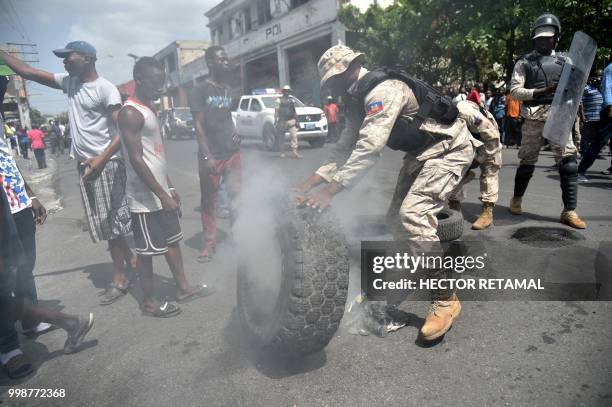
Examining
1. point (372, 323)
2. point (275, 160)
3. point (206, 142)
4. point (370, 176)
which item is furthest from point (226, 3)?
point (372, 323)

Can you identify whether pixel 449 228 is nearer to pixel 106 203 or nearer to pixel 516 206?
pixel 516 206

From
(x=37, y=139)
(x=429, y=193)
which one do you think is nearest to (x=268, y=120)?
(x=37, y=139)

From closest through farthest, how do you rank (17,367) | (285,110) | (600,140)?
(17,367) → (600,140) → (285,110)

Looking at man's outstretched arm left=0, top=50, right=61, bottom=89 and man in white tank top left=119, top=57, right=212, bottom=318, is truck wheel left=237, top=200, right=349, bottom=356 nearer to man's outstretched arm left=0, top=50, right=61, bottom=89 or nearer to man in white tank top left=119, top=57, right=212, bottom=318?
man in white tank top left=119, top=57, right=212, bottom=318

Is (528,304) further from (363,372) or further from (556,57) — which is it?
(556,57)

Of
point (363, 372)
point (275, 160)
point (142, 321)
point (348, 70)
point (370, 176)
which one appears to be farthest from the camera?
point (275, 160)

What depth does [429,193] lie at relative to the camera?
267cm

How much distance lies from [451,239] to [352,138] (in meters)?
1.19

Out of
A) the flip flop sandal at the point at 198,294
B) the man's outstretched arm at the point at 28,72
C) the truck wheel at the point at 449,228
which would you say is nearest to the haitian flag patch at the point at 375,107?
the truck wheel at the point at 449,228

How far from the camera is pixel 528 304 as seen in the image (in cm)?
299

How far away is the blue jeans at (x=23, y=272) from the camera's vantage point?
260 cm

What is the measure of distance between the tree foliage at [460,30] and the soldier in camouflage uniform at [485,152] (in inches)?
314

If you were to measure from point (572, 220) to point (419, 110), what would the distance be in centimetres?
291

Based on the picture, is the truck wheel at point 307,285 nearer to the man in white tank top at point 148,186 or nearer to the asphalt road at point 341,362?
the asphalt road at point 341,362
